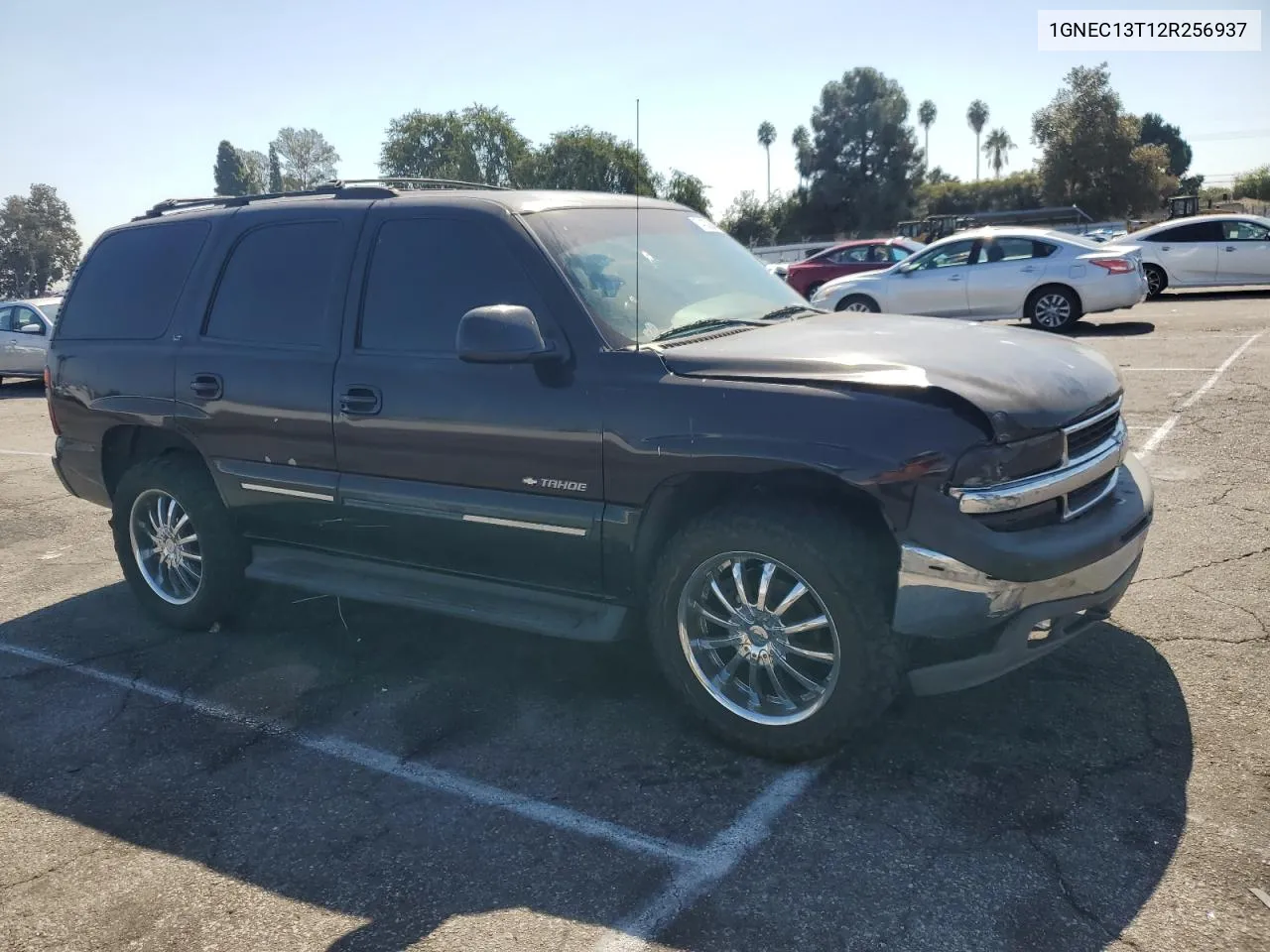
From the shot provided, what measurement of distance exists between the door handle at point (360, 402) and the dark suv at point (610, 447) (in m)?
0.01

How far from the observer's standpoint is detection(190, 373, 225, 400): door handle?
476cm

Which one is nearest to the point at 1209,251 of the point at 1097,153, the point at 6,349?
the point at 6,349

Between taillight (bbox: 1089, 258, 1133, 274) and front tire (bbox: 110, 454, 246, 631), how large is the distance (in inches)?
510

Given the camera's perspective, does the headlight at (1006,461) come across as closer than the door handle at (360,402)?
Yes

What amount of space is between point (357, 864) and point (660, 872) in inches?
36.6

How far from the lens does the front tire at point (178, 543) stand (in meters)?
4.96

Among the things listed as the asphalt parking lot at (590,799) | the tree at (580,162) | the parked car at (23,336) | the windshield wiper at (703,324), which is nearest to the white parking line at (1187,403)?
the asphalt parking lot at (590,799)

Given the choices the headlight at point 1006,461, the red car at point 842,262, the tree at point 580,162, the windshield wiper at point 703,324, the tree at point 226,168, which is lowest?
the headlight at point 1006,461

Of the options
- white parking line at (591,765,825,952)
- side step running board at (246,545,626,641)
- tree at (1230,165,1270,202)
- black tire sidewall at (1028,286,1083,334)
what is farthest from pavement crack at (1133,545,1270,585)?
tree at (1230,165,1270,202)

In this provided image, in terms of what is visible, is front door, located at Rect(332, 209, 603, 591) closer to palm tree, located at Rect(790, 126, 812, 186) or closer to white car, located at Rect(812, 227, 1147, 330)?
white car, located at Rect(812, 227, 1147, 330)

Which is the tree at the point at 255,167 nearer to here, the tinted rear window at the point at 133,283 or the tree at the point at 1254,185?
the tree at the point at 1254,185

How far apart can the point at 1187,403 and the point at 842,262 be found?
44.6ft

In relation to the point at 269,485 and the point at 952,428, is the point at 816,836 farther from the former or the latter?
the point at 269,485

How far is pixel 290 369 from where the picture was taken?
177 inches
